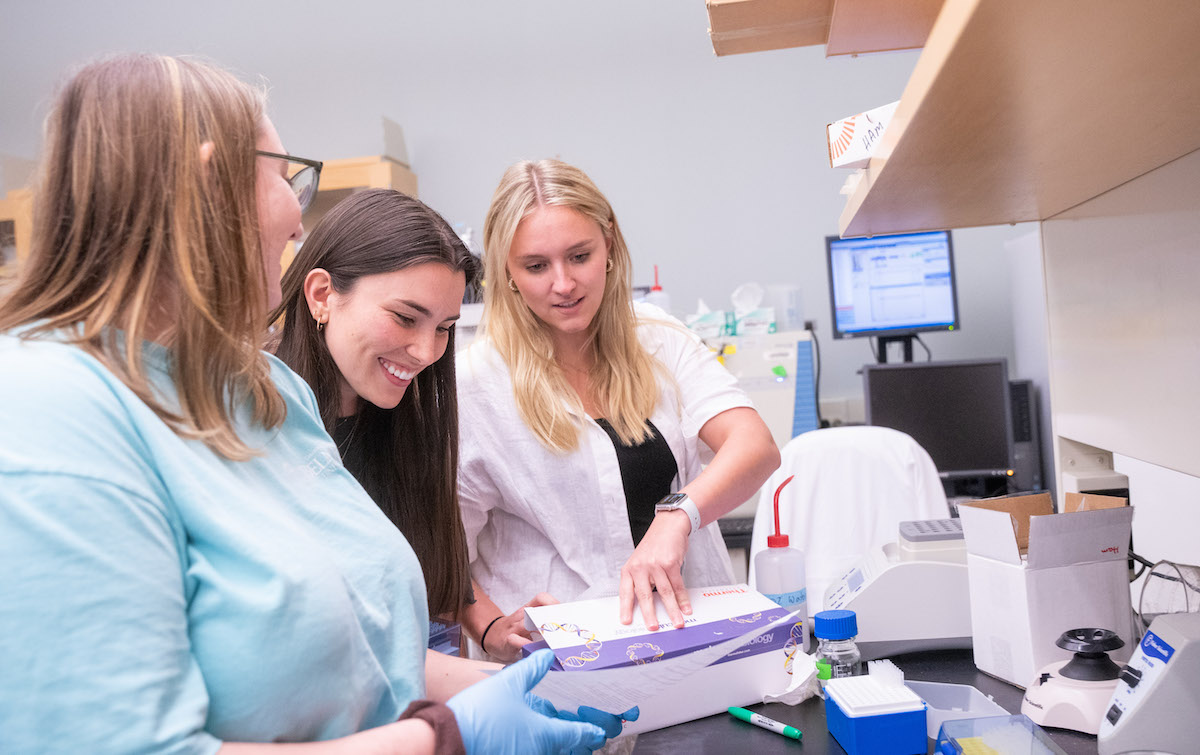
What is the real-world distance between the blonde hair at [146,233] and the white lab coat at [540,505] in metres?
0.83

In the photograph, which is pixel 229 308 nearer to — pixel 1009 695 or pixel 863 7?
pixel 863 7

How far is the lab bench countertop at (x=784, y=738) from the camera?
0.96 m

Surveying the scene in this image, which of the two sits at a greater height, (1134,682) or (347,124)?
(347,124)

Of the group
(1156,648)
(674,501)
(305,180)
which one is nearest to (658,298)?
(674,501)

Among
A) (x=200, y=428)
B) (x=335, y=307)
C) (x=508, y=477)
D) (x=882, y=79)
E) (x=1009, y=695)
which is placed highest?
(x=882, y=79)

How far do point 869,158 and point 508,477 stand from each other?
776mm

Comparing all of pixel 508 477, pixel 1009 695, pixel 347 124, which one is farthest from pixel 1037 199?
pixel 347 124

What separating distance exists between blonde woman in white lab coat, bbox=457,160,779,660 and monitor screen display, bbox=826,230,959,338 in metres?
1.74

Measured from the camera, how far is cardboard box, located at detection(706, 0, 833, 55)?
106 centimetres

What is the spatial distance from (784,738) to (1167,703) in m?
0.39

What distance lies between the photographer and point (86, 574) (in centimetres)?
52

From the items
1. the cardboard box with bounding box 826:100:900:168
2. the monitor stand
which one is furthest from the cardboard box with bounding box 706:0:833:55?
the monitor stand

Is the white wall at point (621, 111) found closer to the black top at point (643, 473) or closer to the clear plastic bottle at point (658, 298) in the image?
the clear plastic bottle at point (658, 298)

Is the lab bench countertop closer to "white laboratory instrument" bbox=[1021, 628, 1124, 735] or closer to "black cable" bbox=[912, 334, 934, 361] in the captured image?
"white laboratory instrument" bbox=[1021, 628, 1124, 735]
